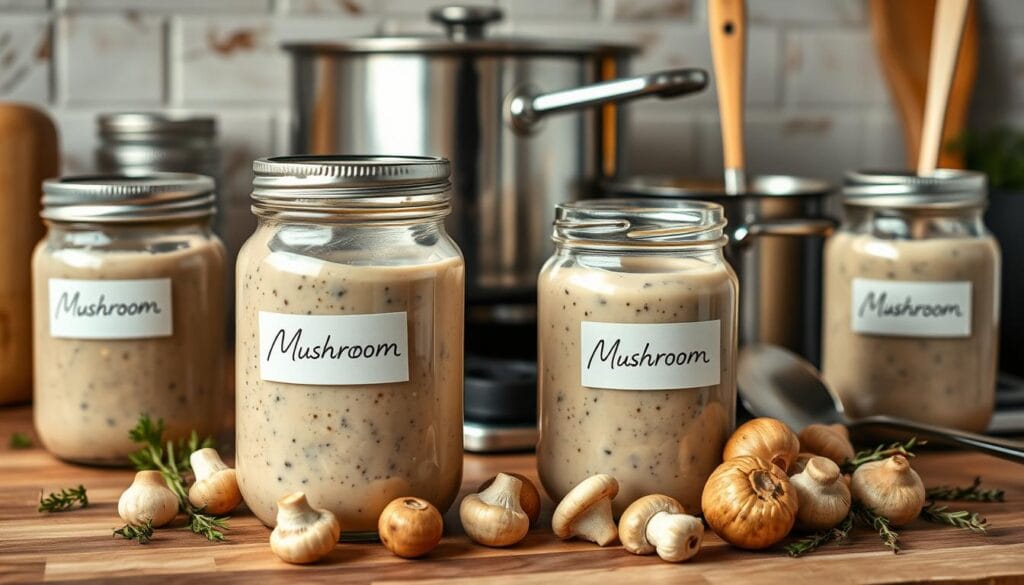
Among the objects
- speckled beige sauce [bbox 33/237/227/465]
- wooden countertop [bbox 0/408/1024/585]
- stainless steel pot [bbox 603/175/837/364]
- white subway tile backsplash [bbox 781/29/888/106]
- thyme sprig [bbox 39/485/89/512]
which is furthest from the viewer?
white subway tile backsplash [bbox 781/29/888/106]

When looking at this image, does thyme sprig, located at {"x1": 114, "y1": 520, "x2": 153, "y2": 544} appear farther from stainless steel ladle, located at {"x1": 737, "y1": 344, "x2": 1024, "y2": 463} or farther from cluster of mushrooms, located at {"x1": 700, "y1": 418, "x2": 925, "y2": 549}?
stainless steel ladle, located at {"x1": 737, "y1": 344, "x2": 1024, "y2": 463}

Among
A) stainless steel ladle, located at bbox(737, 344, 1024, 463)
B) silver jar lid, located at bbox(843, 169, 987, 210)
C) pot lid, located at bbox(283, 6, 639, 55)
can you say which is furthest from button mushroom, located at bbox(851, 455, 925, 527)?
pot lid, located at bbox(283, 6, 639, 55)

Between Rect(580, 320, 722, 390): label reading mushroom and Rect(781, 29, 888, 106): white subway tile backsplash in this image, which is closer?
Rect(580, 320, 722, 390): label reading mushroom

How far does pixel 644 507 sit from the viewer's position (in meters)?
0.74

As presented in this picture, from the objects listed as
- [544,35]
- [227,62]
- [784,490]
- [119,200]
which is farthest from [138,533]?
[544,35]

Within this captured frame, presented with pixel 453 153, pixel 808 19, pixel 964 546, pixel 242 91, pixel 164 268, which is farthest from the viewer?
pixel 808 19

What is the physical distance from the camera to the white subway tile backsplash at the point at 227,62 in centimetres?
134

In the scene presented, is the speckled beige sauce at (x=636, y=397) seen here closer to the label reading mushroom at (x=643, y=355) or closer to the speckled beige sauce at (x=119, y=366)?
the label reading mushroom at (x=643, y=355)

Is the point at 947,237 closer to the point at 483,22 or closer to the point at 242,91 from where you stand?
the point at 483,22

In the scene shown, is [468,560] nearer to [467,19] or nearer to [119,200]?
[119,200]

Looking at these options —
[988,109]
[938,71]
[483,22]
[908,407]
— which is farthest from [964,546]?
[988,109]

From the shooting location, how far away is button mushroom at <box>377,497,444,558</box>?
0.72 meters

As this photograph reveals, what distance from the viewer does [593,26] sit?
1.41 m

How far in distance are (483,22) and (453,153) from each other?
0.13m
